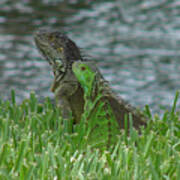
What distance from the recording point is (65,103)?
416 centimetres

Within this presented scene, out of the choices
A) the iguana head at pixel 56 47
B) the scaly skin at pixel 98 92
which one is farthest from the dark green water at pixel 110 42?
the scaly skin at pixel 98 92

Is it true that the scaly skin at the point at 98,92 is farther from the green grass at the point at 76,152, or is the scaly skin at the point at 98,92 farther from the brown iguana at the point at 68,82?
the green grass at the point at 76,152

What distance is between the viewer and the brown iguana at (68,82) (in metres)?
4.03

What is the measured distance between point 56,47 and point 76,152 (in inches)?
54.9

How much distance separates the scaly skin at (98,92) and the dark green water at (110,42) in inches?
75.7

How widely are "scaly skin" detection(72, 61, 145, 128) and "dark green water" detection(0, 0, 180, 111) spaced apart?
1.92 metres

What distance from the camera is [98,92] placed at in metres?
3.96

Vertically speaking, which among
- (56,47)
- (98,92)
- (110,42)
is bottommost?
(98,92)

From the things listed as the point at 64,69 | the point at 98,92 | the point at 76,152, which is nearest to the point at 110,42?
the point at 64,69

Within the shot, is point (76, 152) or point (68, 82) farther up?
point (68, 82)

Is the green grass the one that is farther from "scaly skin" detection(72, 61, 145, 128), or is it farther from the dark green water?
the dark green water

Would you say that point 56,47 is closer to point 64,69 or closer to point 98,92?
point 64,69

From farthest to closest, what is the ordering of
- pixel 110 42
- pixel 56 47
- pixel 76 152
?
pixel 110 42 < pixel 56 47 < pixel 76 152

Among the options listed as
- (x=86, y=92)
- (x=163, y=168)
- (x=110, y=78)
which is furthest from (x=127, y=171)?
(x=110, y=78)
